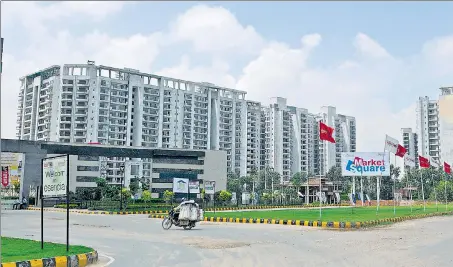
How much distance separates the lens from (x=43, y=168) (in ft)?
37.9

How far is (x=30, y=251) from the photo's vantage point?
35.2ft

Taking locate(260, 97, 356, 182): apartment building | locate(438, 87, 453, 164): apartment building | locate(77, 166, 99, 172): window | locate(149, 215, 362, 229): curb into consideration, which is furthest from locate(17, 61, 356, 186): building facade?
locate(149, 215, 362, 229): curb

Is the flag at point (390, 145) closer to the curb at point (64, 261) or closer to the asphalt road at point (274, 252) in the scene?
the asphalt road at point (274, 252)

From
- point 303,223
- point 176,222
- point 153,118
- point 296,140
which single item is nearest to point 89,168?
point 153,118

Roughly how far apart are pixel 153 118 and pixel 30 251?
81948 mm

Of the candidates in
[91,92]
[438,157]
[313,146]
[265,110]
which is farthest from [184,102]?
[438,157]

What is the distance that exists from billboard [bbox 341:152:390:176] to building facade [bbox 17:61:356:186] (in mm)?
47587

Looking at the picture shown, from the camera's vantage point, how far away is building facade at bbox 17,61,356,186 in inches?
3310

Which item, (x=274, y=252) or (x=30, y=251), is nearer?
(x=30, y=251)

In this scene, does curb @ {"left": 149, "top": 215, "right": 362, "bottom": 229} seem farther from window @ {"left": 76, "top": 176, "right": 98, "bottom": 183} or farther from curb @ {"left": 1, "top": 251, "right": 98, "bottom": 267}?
window @ {"left": 76, "top": 176, "right": 98, "bottom": 183}

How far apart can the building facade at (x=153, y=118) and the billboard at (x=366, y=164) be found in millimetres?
47587

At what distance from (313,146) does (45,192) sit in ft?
385

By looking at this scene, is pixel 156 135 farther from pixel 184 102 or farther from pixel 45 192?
pixel 45 192

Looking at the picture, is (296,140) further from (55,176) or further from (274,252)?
(55,176)
